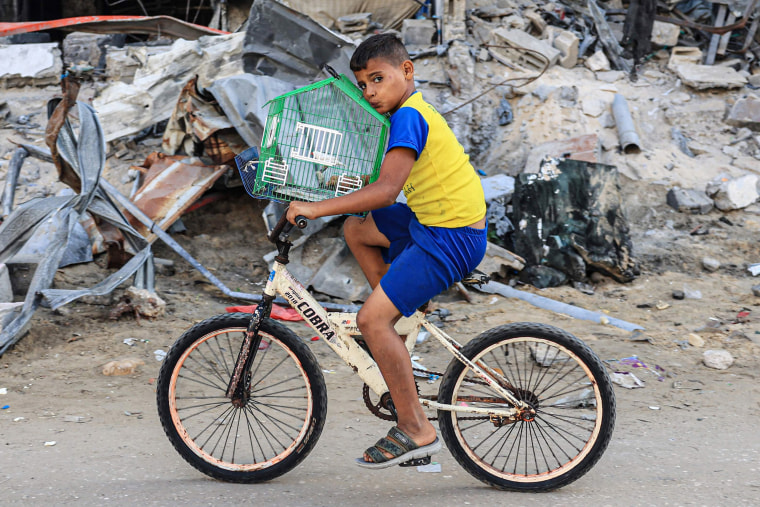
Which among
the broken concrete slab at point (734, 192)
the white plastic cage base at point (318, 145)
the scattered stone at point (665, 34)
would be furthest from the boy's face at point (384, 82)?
the scattered stone at point (665, 34)

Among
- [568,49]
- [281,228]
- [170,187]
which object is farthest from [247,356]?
[568,49]

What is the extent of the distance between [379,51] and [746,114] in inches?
327

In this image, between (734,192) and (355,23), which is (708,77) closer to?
(734,192)

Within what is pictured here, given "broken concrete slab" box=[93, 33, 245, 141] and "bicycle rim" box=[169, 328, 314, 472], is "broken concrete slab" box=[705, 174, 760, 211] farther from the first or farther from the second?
"bicycle rim" box=[169, 328, 314, 472]

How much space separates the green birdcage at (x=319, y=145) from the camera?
8.87ft

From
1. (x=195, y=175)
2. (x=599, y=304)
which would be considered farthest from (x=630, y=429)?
(x=195, y=175)

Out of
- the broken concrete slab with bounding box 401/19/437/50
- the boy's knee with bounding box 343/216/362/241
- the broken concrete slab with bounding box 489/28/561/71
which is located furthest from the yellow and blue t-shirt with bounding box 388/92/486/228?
the broken concrete slab with bounding box 401/19/437/50

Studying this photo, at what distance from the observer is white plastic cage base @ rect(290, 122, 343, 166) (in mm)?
2691

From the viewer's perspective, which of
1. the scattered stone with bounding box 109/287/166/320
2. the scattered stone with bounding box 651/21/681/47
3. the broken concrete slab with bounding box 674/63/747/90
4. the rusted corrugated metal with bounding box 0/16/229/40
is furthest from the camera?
the scattered stone with bounding box 651/21/681/47

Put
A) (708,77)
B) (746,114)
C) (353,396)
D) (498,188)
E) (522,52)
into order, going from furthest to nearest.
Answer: (522,52)
(708,77)
(746,114)
(498,188)
(353,396)

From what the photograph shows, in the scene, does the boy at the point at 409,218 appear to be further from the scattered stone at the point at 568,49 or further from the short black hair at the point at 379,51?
the scattered stone at the point at 568,49

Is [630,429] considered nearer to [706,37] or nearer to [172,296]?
[172,296]

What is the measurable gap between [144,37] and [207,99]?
21.2ft

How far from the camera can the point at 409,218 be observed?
9.62 feet
